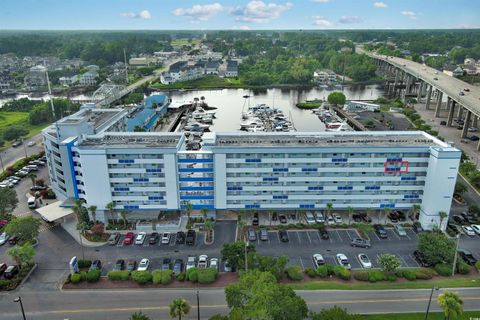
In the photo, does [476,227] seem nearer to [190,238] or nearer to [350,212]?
[350,212]

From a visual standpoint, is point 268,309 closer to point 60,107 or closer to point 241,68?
point 60,107

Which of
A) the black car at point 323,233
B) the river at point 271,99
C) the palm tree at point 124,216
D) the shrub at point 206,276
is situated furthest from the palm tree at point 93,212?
the river at point 271,99

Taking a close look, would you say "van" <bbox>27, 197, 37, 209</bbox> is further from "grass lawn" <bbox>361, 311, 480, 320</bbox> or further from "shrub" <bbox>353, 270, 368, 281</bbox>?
"grass lawn" <bbox>361, 311, 480, 320</bbox>

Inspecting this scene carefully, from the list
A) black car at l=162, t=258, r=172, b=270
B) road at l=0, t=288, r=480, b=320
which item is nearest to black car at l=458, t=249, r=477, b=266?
road at l=0, t=288, r=480, b=320

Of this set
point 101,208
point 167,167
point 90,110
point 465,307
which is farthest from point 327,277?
point 90,110

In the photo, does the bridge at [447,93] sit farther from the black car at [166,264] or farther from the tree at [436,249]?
the black car at [166,264]
